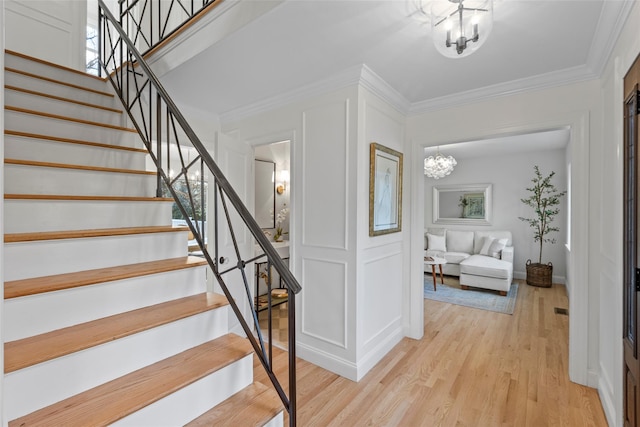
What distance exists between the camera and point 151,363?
1416 millimetres

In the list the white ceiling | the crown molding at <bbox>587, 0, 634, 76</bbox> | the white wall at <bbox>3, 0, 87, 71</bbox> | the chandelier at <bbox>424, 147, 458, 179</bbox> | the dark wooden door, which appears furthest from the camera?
the chandelier at <bbox>424, 147, 458, 179</bbox>

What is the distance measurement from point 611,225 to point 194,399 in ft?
8.67

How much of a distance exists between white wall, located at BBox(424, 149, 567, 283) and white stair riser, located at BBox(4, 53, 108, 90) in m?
5.54

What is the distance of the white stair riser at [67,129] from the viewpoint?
6.73ft

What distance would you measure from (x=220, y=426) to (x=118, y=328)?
2.04 ft

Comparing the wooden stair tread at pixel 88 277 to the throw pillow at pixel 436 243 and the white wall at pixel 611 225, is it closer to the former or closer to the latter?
the white wall at pixel 611 225

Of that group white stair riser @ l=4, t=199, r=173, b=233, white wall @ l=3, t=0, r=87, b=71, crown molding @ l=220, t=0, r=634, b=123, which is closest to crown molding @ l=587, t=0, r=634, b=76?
crown molding @ l=220, t=0, r=634, b=123

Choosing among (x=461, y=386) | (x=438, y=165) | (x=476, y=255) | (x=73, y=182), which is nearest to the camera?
(x=73, y=182)

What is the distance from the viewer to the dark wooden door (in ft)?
4.79

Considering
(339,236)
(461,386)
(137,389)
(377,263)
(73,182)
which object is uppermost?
(73,182)

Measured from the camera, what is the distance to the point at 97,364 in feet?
4.08

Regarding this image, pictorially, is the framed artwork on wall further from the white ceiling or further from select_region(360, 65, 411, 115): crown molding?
the white ceiling

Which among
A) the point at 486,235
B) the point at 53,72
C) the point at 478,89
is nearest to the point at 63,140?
the point at 53,72

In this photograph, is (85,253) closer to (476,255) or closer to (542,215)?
(476,255)
